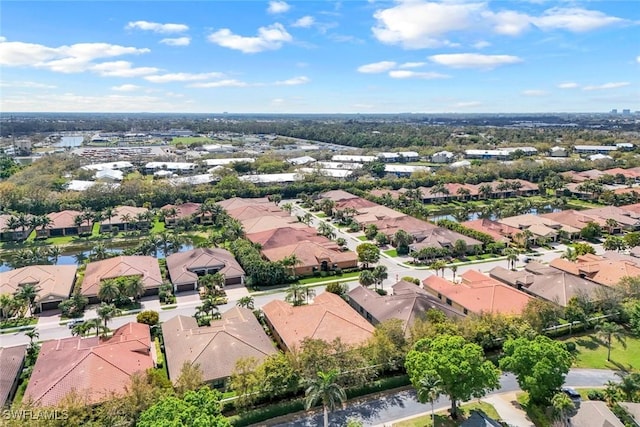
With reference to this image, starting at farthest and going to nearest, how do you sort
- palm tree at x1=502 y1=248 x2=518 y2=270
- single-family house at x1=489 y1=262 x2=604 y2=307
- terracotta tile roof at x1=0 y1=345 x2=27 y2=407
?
palm tree at x1=502 y1=248 x2=518 y2=270, single-family house at x1=489 y1=262 x2=604 y2=307, terracotta tile roof at x1=0 y1=345 x2=27 y2=407

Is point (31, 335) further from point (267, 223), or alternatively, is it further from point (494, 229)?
point (494, 229)

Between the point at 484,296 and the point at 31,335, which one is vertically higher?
the point at 484,296

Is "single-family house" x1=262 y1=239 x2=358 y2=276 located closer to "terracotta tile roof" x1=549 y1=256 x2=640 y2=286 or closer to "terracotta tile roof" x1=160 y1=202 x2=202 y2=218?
"terracotta tile roof" x1=549 y1=256 x2=640 y2=286

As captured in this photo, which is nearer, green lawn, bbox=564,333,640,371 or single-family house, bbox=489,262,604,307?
green lawn, bbox=564,333,640,371

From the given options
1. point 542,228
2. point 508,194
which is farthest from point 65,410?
point 508,194

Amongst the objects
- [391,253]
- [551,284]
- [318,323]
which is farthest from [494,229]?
[318,323]

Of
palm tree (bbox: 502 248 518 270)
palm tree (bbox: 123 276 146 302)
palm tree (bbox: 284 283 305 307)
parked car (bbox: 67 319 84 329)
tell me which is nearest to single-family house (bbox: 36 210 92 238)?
palm tree (bbox: 123 276 146 302)
